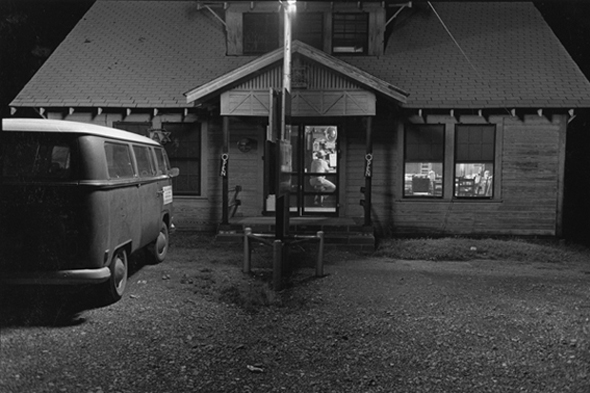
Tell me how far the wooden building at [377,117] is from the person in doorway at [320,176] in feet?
0.23

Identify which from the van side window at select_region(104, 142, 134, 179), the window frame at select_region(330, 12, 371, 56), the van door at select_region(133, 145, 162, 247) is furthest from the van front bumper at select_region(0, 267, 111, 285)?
the window frame at select_region(330, 12, 371, 56)

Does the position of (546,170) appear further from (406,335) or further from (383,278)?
(406,335)

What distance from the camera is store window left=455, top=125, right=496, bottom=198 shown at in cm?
1171

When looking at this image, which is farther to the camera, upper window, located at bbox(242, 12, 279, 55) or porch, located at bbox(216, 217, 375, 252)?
upper window, located at bbox(242, 12, 279, 55)

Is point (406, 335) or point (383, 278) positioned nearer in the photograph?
point (406, 335)

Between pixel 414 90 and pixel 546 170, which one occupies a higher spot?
pixel 414 90

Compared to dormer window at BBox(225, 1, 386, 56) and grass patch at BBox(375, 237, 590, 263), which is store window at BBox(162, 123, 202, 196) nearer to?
dormer window at BBox(225, 1, 386, 56)

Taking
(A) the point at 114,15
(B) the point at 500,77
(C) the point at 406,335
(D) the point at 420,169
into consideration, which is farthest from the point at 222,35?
(C) the point at 406,335

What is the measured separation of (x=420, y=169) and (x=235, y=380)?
9.47 meters

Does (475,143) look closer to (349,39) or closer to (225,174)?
(349,39)

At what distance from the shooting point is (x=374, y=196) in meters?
11.9

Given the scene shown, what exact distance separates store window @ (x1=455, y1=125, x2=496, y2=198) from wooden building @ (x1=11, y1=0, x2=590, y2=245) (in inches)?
1.0

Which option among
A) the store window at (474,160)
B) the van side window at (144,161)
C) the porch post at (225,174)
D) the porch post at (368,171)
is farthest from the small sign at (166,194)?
the store window at (474,160)

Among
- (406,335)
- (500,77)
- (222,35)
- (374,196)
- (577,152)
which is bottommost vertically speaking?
(406,335)
